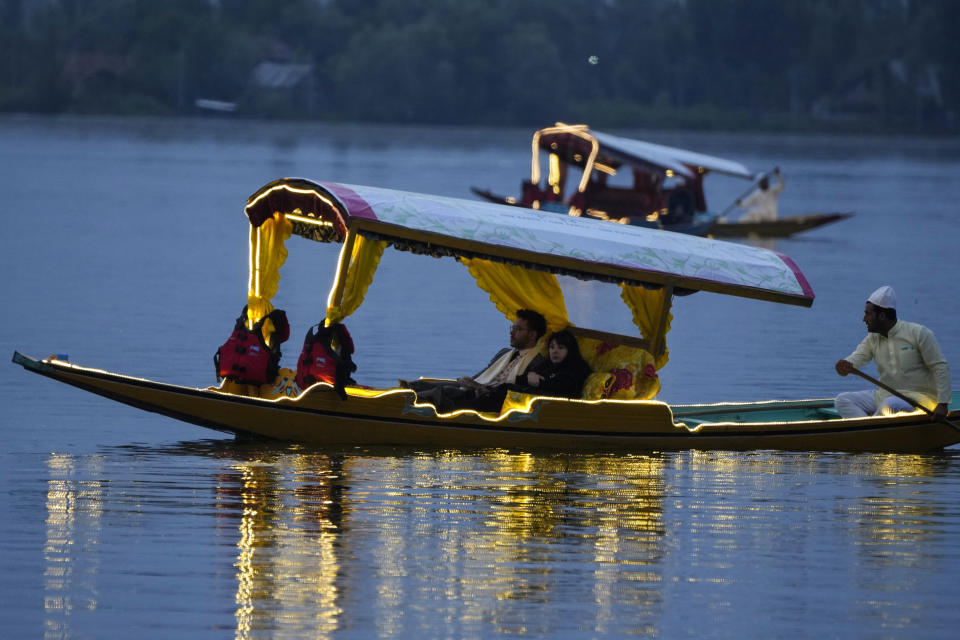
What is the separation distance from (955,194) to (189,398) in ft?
173


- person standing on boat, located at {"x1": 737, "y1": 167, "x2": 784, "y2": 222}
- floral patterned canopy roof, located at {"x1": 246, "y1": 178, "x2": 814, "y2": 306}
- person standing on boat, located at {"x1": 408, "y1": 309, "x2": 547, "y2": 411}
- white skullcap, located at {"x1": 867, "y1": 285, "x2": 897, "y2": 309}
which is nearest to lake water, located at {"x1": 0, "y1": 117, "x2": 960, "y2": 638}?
person standing on boat, located at {"x1": 408, "y1": 309, "x2": 547, "y2": 411}

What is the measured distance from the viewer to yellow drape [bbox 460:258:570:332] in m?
14.5

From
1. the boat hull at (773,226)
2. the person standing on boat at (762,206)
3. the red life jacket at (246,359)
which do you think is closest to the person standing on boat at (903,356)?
the red life jacket at (246,359)

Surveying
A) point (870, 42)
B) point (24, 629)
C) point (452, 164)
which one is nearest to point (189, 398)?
point (24, 629)

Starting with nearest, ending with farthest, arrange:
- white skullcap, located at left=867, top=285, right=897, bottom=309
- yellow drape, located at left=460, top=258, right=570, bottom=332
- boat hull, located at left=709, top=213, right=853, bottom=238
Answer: white skullcap, located at left=867, top=285, right=897, bottom=309
yellow drape, located at left=460, top=258, right=570, bottom=332
boat hull, located at left=709, top=213, right=853, bottom=238

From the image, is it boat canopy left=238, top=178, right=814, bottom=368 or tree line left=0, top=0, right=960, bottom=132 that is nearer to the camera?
boat canopy left=238, top=178, right=814, bottom=368

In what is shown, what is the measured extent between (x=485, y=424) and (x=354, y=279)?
1.45m

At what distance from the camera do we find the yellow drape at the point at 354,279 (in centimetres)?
1339

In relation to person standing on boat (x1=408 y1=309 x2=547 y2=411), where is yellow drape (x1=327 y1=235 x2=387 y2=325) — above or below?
above

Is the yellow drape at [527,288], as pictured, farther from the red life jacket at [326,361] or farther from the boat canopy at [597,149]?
the boat canopy at [597,149]

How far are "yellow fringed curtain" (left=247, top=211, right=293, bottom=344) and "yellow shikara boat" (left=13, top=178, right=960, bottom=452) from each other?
12mm

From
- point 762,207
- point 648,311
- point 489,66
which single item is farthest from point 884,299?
point 489,66

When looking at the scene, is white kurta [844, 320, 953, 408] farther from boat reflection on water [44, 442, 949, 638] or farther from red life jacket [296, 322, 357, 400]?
red life jacket [296, 322, 357, 400]

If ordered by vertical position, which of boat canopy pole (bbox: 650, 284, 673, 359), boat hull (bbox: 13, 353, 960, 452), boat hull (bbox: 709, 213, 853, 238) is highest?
boat hull (bbox: 709, 213, 853, 238)
